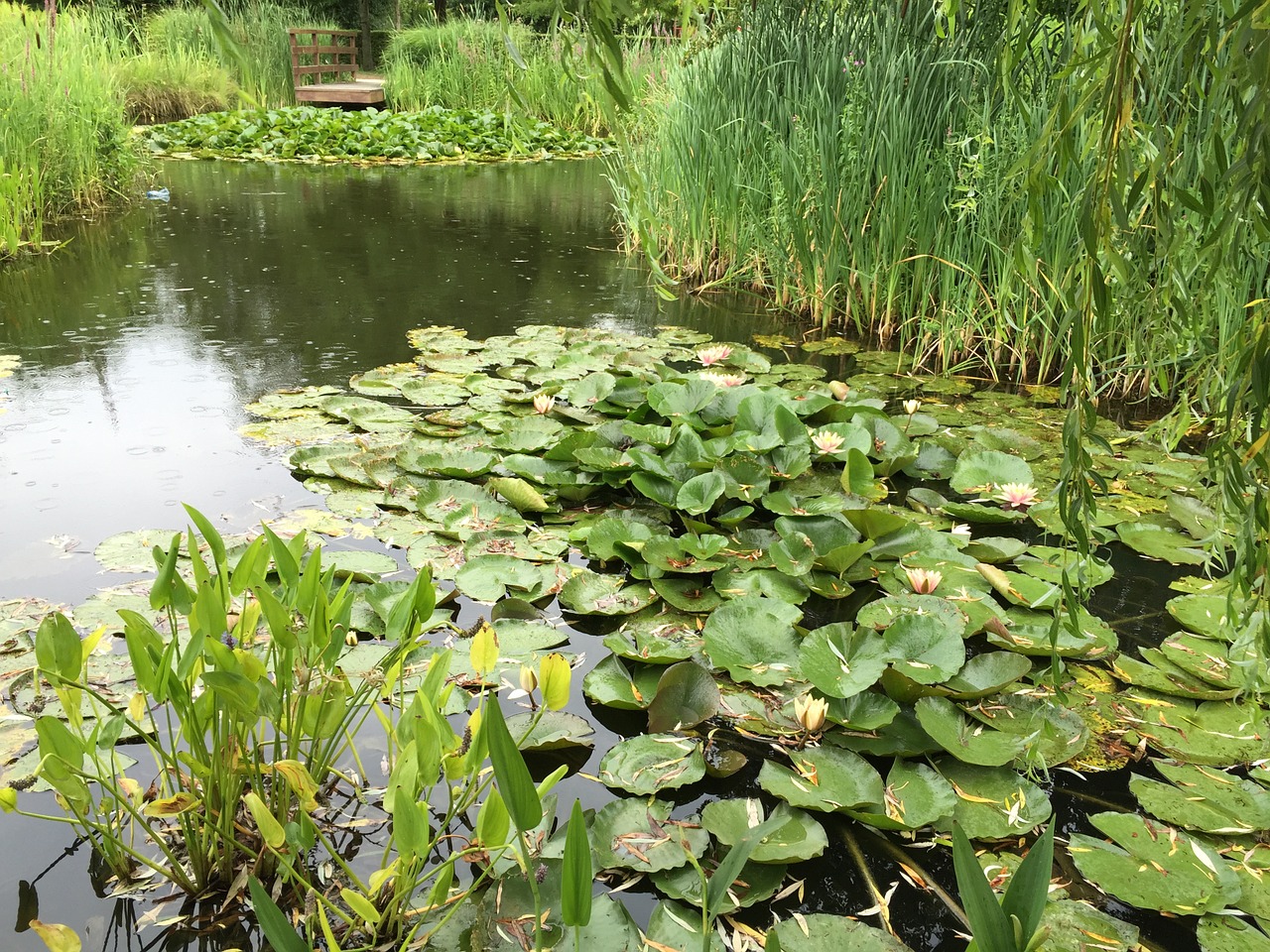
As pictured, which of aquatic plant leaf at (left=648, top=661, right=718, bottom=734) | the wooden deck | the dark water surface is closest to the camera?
aquatic plant leaf at (left=648, top=661, right=718, bottom=734)

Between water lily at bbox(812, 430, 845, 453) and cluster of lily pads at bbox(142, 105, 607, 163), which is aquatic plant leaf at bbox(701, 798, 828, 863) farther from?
cluster of lily pads at bbox(142, 105, 607, 163)

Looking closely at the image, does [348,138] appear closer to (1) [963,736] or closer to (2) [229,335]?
(2) [229,335]

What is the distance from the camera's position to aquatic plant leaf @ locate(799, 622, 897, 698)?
144 centimetres

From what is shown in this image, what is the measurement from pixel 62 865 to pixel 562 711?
713mm

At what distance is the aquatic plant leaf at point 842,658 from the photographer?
144 cm

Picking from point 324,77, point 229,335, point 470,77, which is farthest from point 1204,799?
point 324,77

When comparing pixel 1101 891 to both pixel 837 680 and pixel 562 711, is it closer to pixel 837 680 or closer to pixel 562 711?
pixel 837 680

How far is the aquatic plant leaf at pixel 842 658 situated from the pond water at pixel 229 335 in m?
0.21

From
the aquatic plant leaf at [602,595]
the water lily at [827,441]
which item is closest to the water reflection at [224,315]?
the aquatic plant leaf at [602,595]

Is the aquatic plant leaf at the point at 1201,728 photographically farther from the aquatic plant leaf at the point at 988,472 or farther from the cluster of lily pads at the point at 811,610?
the aquatic plant leaf at the point at 988,472

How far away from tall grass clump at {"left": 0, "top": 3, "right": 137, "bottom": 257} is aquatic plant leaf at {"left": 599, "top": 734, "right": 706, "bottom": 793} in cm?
452

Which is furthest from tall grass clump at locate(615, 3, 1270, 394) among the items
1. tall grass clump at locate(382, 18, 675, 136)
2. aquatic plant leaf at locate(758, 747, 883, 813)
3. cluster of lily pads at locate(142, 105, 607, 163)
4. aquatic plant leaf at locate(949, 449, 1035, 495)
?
tall grass clump at locate(382, 18, 675, 136)

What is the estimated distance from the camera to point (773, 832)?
1.20m

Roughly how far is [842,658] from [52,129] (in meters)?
5.40
